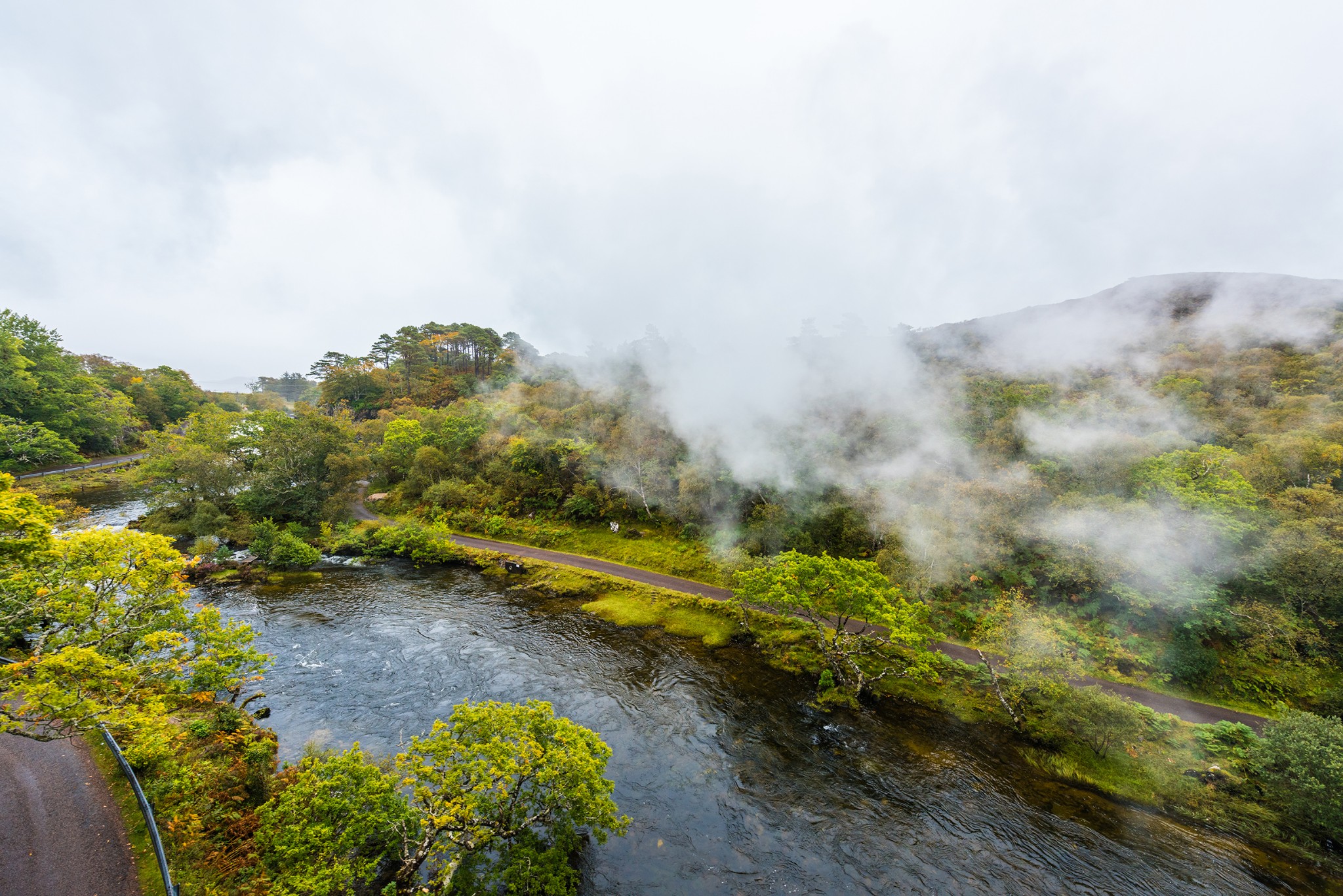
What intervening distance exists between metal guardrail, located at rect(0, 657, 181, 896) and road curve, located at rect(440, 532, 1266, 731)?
20.2 m

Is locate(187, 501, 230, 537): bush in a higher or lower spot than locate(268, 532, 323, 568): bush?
higher

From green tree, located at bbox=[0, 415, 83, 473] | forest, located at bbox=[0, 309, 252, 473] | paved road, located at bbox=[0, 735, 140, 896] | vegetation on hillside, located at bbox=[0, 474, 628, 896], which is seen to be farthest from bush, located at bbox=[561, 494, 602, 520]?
green tree, located at bbox=[0, 415, 83, 473]

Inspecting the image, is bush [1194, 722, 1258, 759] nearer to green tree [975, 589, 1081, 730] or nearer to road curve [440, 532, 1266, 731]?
road curve [440, 532, 1266, 731]

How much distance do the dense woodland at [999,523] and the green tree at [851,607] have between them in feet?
0.40

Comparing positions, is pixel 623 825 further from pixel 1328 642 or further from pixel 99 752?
pixel 1328 642

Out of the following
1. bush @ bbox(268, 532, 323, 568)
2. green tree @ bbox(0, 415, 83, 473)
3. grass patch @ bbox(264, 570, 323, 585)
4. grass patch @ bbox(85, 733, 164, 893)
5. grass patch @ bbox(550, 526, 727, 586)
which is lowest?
grass patch @ bbox(264, 570, 323, 585)

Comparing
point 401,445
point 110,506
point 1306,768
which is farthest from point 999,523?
point 110,506

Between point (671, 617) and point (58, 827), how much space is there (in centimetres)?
2006

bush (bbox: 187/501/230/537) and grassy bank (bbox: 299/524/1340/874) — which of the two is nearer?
grassy bank (bbox: 299/524/1340/874)

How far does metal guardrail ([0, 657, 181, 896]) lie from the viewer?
817 centimetres

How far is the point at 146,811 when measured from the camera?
9367 millimetres

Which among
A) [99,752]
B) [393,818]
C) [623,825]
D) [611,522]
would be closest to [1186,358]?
[611,522]

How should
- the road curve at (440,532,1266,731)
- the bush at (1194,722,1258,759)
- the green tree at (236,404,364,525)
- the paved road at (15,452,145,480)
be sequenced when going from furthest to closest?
the paved road at (15,452,145,480)
the green tree at (236,404,364,525)
the road curve at (440,532,1266,731)
the bush at (1194,722,1258,759)

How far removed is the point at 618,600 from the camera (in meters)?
25.9
